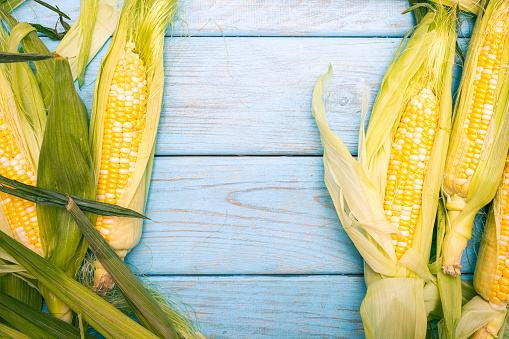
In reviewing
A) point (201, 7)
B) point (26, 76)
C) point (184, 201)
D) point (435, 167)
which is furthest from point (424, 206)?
point (26, 76)

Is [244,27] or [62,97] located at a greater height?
[244,27]

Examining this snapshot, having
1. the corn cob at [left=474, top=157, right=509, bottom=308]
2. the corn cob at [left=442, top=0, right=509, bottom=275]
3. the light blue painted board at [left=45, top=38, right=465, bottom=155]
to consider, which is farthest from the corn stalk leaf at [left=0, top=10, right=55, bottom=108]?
the corn cob at [left=474, top=157, right=509, bottom=308]

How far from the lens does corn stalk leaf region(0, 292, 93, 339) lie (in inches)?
24.7

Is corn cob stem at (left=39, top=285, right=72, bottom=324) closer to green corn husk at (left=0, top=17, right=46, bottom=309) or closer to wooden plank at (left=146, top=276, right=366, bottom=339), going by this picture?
green corn husk at (left=0, top=17, right=46, bottom=309)

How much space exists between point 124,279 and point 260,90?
53 centimetres

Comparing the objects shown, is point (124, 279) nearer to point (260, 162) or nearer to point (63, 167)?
point (63, 167)

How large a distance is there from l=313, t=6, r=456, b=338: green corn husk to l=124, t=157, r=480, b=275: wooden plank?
77 millimetres

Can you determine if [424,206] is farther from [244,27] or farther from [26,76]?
[26,76]

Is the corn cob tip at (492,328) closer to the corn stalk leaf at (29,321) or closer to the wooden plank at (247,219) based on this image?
the wooden plank at (247,219)

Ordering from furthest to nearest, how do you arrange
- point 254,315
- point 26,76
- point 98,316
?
point 254,315, point 26,76, point 98,316

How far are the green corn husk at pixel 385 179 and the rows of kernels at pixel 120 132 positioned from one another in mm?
421

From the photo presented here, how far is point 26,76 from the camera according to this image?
2.45 feet

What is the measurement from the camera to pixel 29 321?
633mm

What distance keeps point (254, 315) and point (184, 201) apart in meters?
0.34
